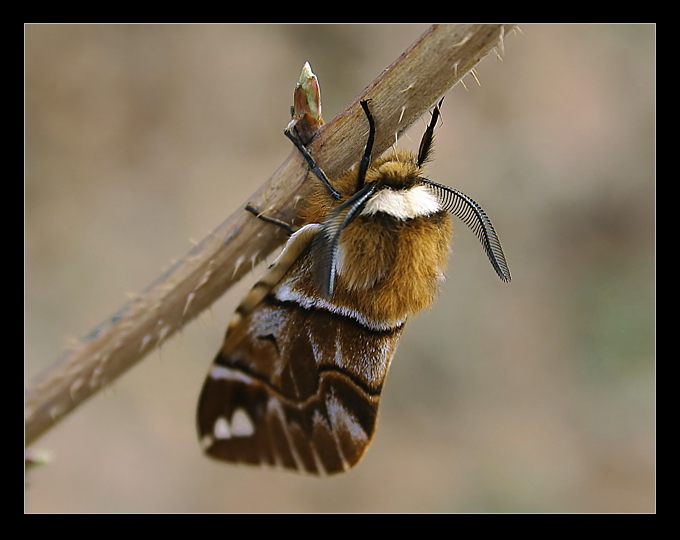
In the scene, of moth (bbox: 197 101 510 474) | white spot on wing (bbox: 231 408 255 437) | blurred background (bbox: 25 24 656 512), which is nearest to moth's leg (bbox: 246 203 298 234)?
moth (bbox: 197 101 510 474)

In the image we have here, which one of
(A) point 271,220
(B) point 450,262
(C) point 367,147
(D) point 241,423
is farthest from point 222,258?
(B) point 450,262

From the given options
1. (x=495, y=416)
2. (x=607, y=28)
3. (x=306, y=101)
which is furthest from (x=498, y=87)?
(x=306, y=101)

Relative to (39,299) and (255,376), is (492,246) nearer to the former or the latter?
(255,376)

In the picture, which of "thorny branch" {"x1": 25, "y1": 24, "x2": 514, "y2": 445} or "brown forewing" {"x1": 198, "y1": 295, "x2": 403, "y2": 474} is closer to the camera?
"thorny branch" {"x1": 25, "y1": 24, "x2": 514, "y2": 445}

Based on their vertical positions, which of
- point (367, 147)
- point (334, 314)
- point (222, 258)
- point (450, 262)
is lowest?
point (334, 314)

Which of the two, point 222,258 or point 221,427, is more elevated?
point 222,258

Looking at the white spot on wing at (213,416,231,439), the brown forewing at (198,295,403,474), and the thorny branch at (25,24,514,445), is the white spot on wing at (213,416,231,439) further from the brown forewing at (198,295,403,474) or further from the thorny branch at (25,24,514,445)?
the thorny branch at (25,24,514,445)

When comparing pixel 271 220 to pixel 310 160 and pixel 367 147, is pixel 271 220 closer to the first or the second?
pixel 310 160
